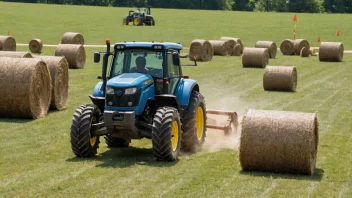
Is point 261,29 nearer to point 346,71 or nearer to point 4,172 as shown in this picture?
point 346,71

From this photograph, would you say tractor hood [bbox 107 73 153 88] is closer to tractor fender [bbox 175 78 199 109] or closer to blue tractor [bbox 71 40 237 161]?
blue tractor [bbox 71 40 237 161]

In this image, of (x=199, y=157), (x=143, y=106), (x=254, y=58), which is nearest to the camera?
(x=143, y=106)

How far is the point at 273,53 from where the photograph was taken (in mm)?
42031

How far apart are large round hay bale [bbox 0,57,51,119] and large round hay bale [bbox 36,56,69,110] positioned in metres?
1.53

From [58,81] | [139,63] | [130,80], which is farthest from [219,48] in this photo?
[130,80]

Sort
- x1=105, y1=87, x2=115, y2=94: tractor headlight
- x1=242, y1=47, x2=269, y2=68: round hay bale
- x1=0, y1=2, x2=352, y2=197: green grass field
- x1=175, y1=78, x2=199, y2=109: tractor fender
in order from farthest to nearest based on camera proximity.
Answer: x1=242, y1=47, x2=269, y2=68: round hay bale
x1=175, y1=78, x2=199, y2=109: tractor fender
x1=105, y1=87, x2=115, y2=94: tractor headlight
x1=0, y1=2, x2=352, y2=197: green grass field

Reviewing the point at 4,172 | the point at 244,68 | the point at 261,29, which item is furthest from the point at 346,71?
the point at 261,29

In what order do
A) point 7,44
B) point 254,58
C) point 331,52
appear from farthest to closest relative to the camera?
point 331,52, point 7,44, point 254,58

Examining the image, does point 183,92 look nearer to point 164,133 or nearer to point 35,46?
point 164,133

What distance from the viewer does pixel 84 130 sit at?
42.7ft

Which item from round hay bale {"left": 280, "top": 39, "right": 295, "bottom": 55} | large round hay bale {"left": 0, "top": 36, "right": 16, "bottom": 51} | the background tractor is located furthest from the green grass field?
the background tractor

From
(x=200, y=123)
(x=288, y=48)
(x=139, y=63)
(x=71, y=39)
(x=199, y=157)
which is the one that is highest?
(x=139, y=63)

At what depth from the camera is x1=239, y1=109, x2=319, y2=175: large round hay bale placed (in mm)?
11758

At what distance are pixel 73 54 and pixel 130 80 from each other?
19377 mm
